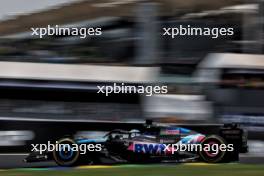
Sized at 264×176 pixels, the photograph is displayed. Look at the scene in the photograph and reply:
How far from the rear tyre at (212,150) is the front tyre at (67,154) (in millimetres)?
1771

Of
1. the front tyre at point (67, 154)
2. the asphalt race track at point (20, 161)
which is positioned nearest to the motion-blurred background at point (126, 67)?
the asphalt race track at point (20, 161)

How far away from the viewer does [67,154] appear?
8320mm

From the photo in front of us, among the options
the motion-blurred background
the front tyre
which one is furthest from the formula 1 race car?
the motion-blurred background

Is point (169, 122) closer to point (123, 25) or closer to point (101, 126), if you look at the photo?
point (101, 126)

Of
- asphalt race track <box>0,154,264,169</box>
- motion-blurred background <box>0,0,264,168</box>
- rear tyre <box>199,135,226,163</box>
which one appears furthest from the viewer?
motion-blurred background <box>0,0,264,168</box>

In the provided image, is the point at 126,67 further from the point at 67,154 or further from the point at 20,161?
the point at 20,161

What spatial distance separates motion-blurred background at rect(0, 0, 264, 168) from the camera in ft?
29.2

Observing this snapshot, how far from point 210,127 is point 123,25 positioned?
2923 mm

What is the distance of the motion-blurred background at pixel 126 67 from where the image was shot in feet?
29.2

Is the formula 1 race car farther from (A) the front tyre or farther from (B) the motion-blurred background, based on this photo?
(B) the motion-blurred background

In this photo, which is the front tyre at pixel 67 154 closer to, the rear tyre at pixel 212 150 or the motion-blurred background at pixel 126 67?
the motion-blurred background at pixel 126 67

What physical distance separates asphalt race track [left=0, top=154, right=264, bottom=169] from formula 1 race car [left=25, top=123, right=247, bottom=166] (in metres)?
0.10

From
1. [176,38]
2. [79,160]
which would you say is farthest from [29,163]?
[176,38]

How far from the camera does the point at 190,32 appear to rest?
31.3ft
